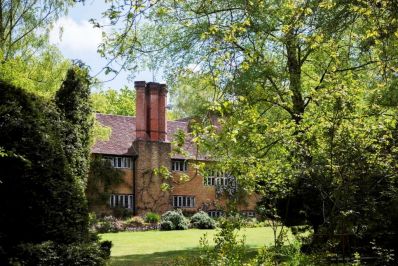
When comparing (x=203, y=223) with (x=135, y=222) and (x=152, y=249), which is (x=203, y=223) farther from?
(x=152, y=249)

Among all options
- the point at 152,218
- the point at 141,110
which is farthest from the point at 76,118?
the point at 141,110

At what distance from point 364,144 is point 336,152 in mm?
540

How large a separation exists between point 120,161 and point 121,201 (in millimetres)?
2954

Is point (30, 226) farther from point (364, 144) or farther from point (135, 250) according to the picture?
point (135, 250)

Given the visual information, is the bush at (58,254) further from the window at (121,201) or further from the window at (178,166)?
the window at (178,166)

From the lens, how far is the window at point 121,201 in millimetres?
36406

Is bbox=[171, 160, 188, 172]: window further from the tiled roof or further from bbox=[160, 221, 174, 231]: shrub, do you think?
bbox=[160, 221, 174, 231]: shrub

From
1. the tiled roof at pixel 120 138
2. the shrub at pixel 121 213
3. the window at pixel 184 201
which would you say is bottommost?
the shrub at pixel 121 213

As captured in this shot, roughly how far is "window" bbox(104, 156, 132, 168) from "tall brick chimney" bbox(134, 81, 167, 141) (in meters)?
2.04

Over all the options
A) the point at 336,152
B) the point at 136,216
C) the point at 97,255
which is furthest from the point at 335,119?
the point at 136,216

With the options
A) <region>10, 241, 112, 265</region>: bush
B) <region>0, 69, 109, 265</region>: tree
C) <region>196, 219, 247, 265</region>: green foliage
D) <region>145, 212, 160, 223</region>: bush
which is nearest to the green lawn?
<region>10, 241, 112, 265</region>: bush

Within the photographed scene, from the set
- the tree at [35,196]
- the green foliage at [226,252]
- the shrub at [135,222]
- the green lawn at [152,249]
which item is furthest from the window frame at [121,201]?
the green foliage at [226,252]

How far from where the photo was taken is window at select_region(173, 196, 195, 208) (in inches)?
1582

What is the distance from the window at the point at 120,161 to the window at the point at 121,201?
7.22 ft
